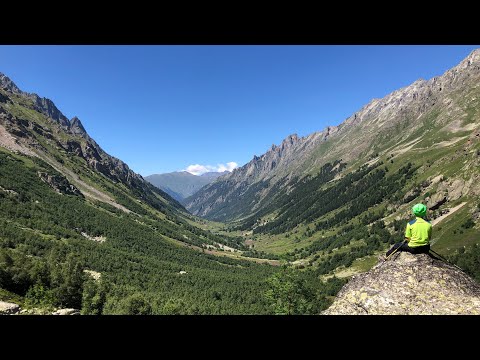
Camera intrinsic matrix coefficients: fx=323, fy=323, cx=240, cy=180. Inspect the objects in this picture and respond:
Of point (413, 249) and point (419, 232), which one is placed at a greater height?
point (419, 232)

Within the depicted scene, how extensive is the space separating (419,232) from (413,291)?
246 cm

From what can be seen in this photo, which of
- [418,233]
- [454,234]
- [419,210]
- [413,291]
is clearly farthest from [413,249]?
[454,234]

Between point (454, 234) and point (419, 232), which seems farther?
point (454, 234)

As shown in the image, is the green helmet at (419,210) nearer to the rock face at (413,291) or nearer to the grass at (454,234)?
the rock face at (413,291)

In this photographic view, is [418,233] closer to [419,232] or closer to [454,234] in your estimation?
[419,232]

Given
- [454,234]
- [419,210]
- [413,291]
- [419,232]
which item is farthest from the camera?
[454,234]

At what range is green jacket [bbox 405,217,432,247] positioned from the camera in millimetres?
13617

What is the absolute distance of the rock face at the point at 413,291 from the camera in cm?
1284

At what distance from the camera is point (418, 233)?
45.4 feet
